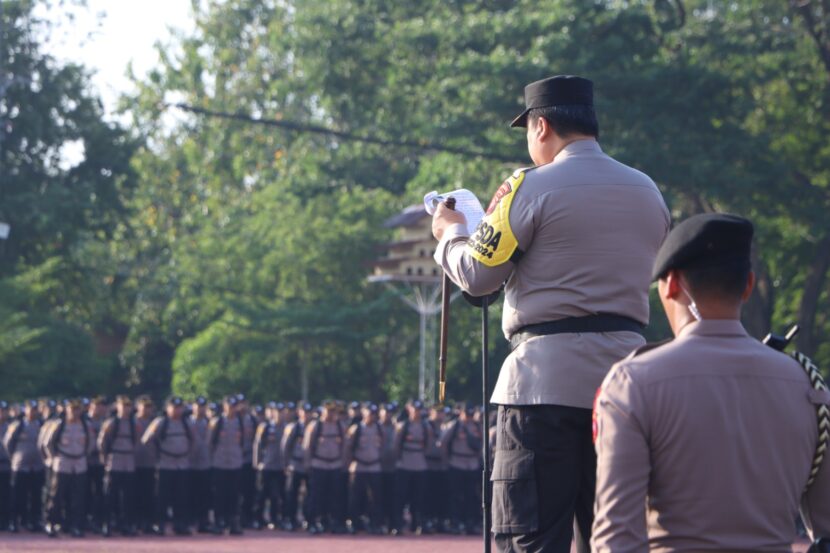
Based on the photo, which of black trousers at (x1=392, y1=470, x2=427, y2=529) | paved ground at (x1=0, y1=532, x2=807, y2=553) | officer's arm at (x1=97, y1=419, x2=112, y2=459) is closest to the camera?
paved ground at (x1=0, y1=532, x2=807, y2=553)

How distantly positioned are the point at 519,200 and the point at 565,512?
37.4 inches

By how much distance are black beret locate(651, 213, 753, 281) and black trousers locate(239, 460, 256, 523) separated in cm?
1900

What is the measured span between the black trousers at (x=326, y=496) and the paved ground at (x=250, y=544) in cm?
50

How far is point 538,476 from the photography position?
4.45m

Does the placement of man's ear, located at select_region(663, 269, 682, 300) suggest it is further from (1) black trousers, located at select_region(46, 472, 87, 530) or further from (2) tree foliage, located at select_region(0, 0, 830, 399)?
(2) tree foliage, located at select_region(0, 0, 830, 399)

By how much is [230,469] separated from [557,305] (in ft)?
56.4

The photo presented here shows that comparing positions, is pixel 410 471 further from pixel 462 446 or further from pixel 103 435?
pixel 103 435

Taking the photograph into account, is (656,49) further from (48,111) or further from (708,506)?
(708,506)

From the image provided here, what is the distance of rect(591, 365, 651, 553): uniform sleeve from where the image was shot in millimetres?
3297

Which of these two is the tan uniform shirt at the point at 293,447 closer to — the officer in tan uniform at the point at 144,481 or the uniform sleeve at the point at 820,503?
the officer in tan uniform at the point at 144,481

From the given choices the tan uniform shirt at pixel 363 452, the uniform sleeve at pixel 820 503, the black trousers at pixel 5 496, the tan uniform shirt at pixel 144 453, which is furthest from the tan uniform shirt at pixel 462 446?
the uniform sleeve at pixel 820 503

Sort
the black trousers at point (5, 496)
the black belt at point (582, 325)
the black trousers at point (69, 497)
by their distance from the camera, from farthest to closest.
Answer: the black trousers at point (5, 496), the black trousers at point (69, 497), the black belt at point (582, 325)

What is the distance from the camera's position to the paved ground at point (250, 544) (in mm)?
17547

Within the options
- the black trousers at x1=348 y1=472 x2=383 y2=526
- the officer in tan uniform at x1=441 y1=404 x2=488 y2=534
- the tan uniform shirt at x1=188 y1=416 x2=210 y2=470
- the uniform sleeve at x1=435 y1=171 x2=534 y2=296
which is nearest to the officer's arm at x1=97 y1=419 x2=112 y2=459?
the tan uniform shirt at x1=188 y1=416 x2=210 y2=470
